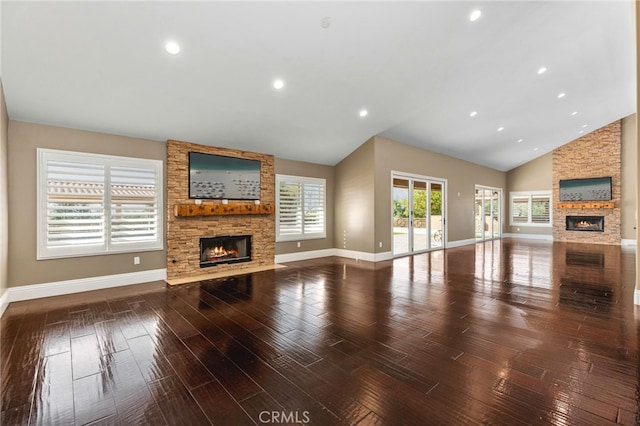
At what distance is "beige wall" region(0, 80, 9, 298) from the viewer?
3523mm

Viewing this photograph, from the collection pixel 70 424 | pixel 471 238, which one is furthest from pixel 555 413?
pixel 471 238

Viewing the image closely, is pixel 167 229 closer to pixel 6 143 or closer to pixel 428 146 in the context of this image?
pixel 6 143

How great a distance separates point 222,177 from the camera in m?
5.95

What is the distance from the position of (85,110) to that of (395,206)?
6.63m

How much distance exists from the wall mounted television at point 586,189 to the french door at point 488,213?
7.22 ft

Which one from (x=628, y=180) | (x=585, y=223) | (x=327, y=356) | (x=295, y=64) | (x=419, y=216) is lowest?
(x=327, y=356)

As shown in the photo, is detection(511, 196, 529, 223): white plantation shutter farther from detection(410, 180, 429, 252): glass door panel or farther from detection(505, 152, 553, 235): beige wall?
detection(410, 180, 429, 252): glass door panel

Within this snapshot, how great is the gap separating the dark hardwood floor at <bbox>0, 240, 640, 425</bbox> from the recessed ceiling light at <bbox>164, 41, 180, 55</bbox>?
126 inches

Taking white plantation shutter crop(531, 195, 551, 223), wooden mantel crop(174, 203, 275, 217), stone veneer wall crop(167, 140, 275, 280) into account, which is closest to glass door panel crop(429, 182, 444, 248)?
wooden mantel crop(174, 203, 275, 217)

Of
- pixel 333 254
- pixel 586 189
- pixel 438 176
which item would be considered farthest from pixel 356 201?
pixel 586 189

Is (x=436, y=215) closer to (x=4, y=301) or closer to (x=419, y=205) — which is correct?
(x=419, y=205)

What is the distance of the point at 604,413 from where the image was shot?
1.73 m

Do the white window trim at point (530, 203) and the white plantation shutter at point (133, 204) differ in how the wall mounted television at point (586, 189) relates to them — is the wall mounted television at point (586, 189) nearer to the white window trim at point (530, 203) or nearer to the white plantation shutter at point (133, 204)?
the white window trim at point (530, 203)

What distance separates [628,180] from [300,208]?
11565mm
